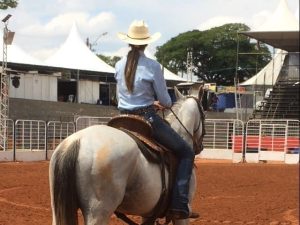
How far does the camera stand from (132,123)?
15.6ft

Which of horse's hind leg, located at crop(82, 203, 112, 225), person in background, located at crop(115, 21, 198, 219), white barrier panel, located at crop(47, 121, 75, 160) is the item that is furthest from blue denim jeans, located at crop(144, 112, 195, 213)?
white barrier panel, located at crop(47, 121, 75, 160)

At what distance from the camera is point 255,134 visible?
850 inches

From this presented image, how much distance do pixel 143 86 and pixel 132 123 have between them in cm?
34

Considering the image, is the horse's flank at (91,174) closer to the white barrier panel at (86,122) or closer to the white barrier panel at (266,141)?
the white barrier panel at (266,141)

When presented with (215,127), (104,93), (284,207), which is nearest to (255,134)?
(215,127)

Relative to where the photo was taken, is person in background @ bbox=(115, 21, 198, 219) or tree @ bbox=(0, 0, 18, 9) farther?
tree @ bbox=(0, 0, 18, 9)

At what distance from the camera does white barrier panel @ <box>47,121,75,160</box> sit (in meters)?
20.7

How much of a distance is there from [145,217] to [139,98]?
43.2 inches

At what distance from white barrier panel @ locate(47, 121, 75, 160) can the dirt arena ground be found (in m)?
3.97

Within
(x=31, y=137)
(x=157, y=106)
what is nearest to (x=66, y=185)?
(x=157, y=106)

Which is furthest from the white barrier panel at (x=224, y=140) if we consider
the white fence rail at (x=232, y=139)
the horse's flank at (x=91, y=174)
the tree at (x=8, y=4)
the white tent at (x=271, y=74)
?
the horse's flank at (x=91, y=174)

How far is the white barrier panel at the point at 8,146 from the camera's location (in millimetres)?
19438

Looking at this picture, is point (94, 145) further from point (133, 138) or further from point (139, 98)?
point (139, 98)

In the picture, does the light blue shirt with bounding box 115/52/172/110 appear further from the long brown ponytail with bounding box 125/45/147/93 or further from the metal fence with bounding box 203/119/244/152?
the metal fence with bounding box 203/119/244/152
